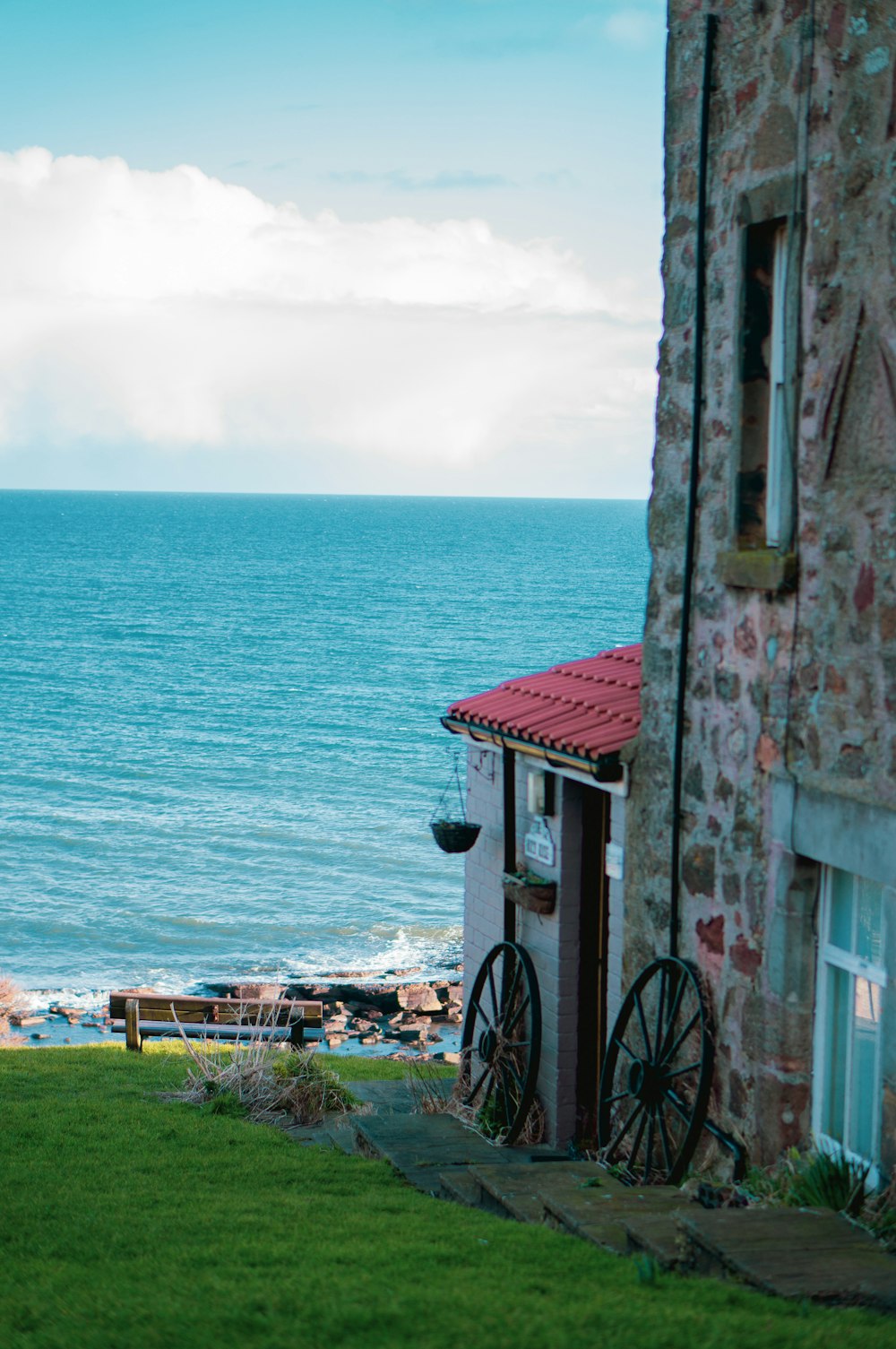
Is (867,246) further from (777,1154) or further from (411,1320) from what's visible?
(411,1320)

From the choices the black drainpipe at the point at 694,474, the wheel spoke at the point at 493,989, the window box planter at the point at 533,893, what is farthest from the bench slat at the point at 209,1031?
the black drainpipe at the point at 694,474

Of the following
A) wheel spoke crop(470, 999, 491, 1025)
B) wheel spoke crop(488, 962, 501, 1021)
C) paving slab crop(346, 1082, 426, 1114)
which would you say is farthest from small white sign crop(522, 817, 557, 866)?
paving slab crop(346, 1082, 426, 1114)

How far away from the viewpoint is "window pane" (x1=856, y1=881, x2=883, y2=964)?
6.90m

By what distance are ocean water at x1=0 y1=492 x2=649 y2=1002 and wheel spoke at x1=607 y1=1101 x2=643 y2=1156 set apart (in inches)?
712

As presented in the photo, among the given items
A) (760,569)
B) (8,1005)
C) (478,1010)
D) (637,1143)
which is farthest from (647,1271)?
(8,1005)

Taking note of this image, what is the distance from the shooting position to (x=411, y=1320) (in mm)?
4871

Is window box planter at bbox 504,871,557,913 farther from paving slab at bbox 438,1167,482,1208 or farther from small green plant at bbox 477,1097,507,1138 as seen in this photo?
paving slab at bbox 438,1167,482,1208

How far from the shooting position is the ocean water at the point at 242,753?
1182 inches

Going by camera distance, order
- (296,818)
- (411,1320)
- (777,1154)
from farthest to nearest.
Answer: (296,818) < (777,1154) < (411,1320)

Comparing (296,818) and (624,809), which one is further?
(296,818)

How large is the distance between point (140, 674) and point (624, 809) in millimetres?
62934

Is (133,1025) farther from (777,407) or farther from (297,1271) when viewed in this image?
(777,407)

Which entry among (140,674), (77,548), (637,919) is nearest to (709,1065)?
(637,919)

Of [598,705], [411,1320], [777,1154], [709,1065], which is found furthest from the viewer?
[598,705]
